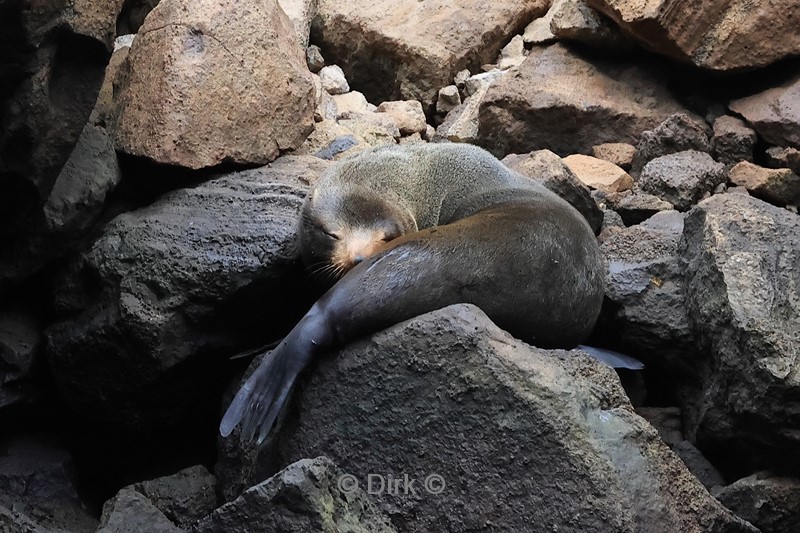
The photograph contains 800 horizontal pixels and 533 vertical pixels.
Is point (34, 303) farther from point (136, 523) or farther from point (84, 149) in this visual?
point (136, 523)

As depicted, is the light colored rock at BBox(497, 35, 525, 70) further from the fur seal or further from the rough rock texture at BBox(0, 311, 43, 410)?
the rough rock texture at BBox(0, 311, 43, 410)

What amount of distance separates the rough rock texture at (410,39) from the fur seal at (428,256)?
92.6 inches

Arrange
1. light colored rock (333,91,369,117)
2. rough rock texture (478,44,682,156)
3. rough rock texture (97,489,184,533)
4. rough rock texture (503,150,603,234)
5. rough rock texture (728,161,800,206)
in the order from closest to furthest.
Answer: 1. rough rock texture (97,489,184,533)
2. rough rock texture (503,150,603,234)
3. rough rock texture (728,161,800,206)
4. rough rock texture (478,44,682,156)
5. light colored rock (333,91,369,117)

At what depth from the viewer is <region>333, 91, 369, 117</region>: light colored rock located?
20.1 ft

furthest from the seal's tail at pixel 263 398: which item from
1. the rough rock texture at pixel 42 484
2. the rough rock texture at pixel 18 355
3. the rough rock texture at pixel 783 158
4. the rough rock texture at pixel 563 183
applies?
the rough rock texture at pixel 783 158

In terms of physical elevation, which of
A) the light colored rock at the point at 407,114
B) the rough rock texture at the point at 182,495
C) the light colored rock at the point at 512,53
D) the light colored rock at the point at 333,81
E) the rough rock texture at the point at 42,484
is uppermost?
the light colored rock at the point at 512,53

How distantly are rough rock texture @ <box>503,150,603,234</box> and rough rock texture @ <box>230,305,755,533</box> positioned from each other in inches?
64.2

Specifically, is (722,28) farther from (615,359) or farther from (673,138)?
(615,359)

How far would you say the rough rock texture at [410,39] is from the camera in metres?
6.66

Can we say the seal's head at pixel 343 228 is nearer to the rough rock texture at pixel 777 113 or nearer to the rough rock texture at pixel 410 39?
the rough rock texture at pixel 777 113

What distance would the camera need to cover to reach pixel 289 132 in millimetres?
4621

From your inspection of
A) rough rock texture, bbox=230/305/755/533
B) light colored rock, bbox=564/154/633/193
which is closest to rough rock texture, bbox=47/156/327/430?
rough rock texture, bbox=230/305/755/533

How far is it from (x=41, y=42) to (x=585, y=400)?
193 centimetres

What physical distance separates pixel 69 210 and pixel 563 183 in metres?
2.14
